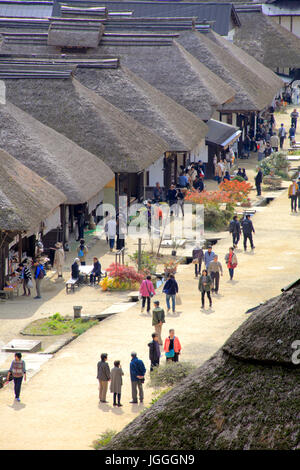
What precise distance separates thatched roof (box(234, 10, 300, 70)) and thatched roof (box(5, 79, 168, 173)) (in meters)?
29.6

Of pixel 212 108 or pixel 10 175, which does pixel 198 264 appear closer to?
pixel 10 175

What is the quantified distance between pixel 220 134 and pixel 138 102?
7.39 meters

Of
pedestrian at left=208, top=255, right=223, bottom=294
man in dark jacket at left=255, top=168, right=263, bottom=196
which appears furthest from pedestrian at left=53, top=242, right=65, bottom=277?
man in dark jacket at left=255, top=168, right=263, bottom=196

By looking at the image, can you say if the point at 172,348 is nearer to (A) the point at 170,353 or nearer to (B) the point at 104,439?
(A) the point at 170,353

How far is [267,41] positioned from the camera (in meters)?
66.5

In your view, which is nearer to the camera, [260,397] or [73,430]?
[260,397]

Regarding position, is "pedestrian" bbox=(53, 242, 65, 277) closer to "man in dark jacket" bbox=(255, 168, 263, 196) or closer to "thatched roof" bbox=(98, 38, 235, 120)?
"man in dark jacket" bbox=(255, 168, 263, 196)

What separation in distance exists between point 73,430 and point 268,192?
2894 cm

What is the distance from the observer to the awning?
45.8m

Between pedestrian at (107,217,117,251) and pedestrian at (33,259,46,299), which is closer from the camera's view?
pedestrian at (33,259,46,299)

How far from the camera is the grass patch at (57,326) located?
2298 centimetres

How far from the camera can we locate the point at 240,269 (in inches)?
1163

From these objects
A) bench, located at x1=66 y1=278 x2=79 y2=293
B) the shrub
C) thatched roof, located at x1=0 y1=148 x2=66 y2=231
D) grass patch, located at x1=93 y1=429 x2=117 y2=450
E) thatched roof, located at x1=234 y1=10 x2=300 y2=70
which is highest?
thatched roof, located at x1=234 y1=10 x2=300 y2=70

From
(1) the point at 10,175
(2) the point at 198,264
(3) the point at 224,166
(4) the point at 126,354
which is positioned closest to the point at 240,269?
(2) the point at 198,264
